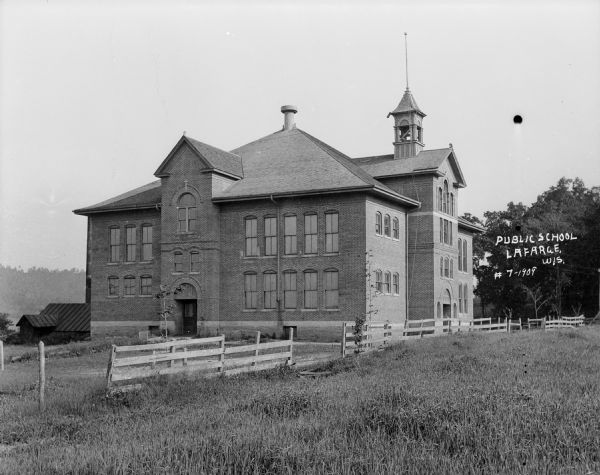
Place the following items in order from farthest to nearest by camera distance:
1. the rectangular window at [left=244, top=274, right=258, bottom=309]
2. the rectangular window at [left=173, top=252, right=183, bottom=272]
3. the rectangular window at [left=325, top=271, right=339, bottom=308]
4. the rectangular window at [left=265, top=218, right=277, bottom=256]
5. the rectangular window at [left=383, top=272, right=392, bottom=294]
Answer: the rectangular window at [left=173, top=252, right=183, bottom=272]
the rectangular window at [left=244, top=274, right=258, bottom=309]
the rectangular window at [left=265, top=218, right=277, bottom=256]
the rectangular window at [left=383, top=272, right=392, bottom=294]
the rectangular window at [left=325, top=271, right=339, bottom=308]

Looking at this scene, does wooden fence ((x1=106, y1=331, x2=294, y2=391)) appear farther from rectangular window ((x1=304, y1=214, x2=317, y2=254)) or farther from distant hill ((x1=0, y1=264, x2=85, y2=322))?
distant hill ((x1=0, y1=264, x2=85, y2=322))

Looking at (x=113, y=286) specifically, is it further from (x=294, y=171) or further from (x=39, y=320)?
(x=294, y=171)

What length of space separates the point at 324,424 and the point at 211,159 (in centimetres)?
3288

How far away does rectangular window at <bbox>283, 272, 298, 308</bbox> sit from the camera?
135ft

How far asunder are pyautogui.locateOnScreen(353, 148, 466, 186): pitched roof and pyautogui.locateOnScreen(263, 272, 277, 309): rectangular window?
9.55m

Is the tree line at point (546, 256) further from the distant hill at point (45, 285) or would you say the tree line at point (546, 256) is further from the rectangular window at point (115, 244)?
the distant hill at point (45, 285)

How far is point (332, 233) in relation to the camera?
40.4m

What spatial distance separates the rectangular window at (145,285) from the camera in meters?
46.0

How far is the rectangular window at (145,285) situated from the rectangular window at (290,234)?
9.69 m

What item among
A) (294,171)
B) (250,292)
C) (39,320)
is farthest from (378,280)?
(39,320)

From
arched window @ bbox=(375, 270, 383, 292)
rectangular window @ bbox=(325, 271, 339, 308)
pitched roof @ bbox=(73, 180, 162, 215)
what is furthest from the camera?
pitched roof @ bbox=(73, 180, 162, 215)

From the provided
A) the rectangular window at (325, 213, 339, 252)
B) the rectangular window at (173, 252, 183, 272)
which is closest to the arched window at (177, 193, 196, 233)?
the rectangular window at (173, 252, 183, 272)

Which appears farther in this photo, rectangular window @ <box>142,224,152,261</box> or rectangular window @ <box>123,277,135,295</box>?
rectangular window @ <box>123,277,135,295</box>

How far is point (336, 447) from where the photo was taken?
10.1 m
